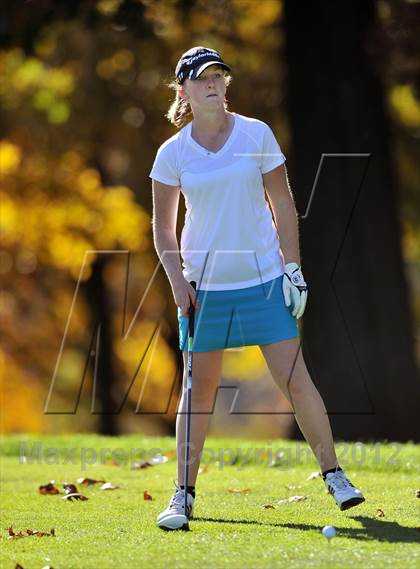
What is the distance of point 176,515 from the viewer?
17.6 feet

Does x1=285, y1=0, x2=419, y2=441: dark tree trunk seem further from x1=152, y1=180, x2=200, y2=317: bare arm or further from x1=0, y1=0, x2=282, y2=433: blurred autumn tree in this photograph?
x1=152, y1=180, x2=200, y2=317: bare arm

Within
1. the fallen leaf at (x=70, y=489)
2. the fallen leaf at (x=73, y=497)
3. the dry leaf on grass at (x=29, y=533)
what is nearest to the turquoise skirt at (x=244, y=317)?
the dry leaf on grass at (x=29, y=533)

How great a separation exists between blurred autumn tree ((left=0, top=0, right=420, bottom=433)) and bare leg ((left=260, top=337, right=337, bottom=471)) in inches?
269

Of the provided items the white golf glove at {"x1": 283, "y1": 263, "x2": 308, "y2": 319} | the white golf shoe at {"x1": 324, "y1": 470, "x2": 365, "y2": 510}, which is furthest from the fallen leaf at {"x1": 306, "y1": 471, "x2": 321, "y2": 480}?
the white golf glove at {"x1": 283, "y1": 263, "x2": 308, "y2": 319}

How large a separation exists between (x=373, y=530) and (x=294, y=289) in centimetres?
124

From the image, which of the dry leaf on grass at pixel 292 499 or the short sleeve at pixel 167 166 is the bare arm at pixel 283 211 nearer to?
the short sleeve at pixel 167 166

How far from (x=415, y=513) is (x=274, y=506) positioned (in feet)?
2.63

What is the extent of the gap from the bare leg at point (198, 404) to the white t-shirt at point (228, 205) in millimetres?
394

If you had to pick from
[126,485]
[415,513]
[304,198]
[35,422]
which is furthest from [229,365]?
[415,513]

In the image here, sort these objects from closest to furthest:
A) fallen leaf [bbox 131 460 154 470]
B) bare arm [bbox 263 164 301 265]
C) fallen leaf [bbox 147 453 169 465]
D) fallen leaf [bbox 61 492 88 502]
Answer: bare arm [bbox 263 164 301 265], fallen leaf [bbox 61 492 88 502], fallen leaf [bbox 131 460 154 470], fallen leaf [bbox 147 453 169 465]

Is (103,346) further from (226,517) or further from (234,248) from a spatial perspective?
(234,248)

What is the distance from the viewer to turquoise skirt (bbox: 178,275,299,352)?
5672mm

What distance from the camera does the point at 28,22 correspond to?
487 inches

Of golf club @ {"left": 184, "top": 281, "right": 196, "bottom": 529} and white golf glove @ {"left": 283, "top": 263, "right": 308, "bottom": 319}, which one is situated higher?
white golf glove @ {"left": 283, "top": 263, "right": 308, "bottom": 319}
